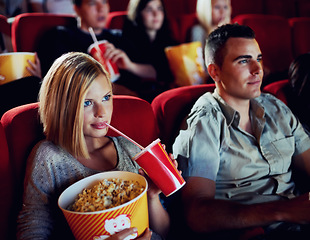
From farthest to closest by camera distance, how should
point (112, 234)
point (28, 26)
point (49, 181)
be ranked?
point (28, 26), point (49, 181), point (112, 234)

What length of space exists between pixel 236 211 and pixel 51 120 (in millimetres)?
537

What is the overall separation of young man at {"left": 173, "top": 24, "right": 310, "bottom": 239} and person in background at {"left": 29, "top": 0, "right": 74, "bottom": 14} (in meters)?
1.71

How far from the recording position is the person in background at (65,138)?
78cm

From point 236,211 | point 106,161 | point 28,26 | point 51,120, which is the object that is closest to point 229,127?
point 236,211

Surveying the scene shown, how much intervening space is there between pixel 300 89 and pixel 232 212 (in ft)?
2.48

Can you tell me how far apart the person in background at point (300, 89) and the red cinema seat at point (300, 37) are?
112 cm

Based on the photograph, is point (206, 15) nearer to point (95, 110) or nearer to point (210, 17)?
point (210, 17)

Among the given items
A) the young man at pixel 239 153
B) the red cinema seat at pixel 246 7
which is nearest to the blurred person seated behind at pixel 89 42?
the young man at pixel 239 153

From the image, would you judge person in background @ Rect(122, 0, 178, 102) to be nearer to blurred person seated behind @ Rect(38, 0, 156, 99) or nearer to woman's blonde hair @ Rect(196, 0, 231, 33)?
blurred person seated behind @ Rect(38, 0, 156, 99)

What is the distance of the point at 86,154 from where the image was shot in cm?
85

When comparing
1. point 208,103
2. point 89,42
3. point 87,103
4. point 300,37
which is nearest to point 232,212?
point 208,103

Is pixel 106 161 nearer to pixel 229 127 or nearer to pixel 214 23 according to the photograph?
pixel 229 127

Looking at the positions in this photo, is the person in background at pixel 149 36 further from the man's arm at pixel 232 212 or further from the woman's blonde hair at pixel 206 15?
the man's arm at pixel 232 212

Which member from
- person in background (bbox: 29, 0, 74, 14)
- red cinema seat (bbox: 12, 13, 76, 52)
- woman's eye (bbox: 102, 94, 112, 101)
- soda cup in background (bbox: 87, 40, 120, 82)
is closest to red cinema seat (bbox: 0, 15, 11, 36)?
red cinema seat (bbox: 12, 13, 76, 52)
